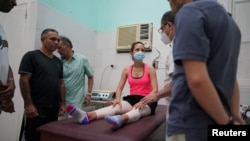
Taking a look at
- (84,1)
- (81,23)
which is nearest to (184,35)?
(81,23)

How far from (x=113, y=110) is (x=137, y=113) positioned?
0.76ft

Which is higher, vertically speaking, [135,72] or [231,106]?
[135,72]

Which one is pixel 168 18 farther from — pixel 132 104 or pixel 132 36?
pixel 132 36

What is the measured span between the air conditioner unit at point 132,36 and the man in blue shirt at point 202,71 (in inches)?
100

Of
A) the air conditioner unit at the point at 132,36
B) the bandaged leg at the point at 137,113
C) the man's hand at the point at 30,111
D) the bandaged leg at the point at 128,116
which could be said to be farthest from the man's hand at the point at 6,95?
the air conditioner unit at the point at 132,36

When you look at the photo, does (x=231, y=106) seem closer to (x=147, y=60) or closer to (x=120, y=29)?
(x=147, y=60)

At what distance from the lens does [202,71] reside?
67cm

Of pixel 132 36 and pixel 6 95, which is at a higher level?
pixel 132 36

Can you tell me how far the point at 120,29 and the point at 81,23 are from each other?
0.65 m

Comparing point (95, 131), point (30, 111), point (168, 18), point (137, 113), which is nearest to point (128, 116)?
point (137, 113)

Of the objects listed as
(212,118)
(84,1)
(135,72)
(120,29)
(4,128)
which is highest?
(84,1)

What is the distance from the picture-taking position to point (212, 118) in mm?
705

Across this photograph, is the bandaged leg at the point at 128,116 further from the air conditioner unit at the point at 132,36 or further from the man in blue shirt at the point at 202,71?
the air conditioner unit at the point at 132,36

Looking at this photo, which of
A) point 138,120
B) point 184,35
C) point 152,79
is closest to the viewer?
point 184,35
